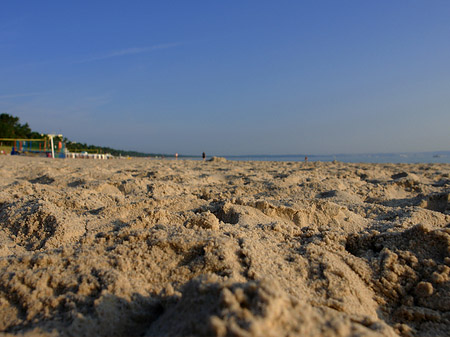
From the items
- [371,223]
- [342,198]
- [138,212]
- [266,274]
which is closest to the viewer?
[266,274]

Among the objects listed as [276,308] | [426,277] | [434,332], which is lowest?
[434,332]

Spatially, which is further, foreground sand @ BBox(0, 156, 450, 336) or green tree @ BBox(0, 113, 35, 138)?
green tree @ BBox(0, 113, 35, 138)

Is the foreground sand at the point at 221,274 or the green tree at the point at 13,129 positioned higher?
the green tree at the point at 13,129

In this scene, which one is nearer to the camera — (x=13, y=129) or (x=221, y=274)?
(x=221, y=274)

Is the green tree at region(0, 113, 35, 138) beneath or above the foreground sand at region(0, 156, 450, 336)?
above

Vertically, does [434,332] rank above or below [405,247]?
below

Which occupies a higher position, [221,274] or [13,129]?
[13,129]

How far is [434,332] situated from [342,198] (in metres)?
2.28

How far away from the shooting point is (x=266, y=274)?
145 centimetres

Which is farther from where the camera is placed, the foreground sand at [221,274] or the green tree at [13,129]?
the green tree at [13,129]

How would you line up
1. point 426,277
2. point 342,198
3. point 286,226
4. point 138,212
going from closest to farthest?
point 426,277
point 286,226
point 138,212
point 342,198

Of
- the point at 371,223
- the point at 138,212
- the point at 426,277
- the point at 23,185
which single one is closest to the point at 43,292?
the point at 138,212

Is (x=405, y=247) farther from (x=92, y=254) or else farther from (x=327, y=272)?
(x=92, y=254)

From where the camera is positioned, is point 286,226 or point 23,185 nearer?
point 286,226
